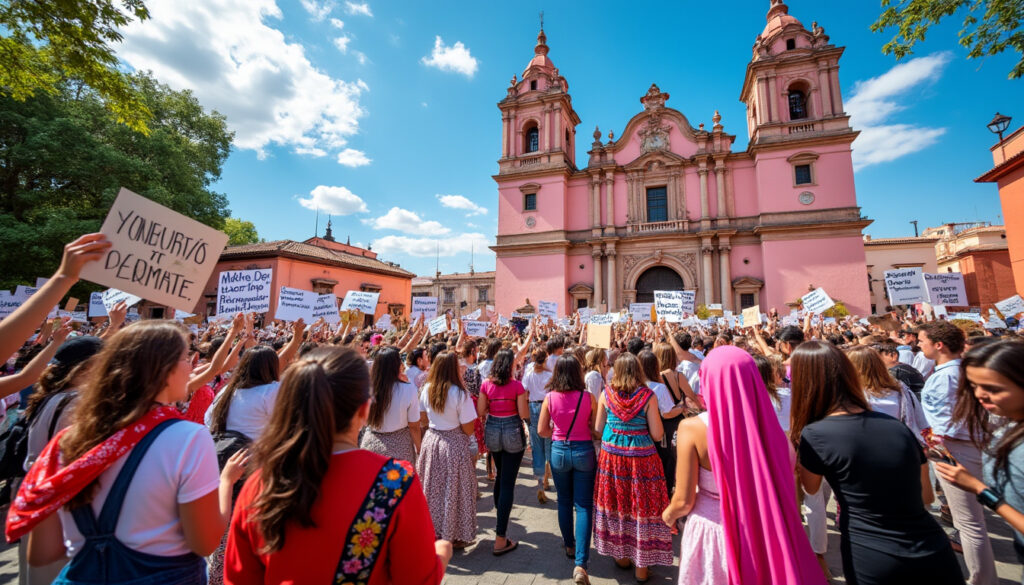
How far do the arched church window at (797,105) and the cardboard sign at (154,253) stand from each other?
94.5 feet

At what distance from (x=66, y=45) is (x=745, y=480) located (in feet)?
31.2

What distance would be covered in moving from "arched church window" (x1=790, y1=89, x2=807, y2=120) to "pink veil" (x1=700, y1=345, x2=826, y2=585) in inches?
1094

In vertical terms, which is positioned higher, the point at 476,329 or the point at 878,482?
the point at 476,329

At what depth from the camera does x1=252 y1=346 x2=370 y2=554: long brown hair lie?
52.4 inches

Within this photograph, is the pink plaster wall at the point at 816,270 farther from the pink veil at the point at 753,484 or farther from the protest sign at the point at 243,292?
the protest sign at the point at 243,292

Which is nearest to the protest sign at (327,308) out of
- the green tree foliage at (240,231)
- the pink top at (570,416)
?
the pink top at (570,416)

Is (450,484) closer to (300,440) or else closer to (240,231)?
(300,440)

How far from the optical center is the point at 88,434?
153 centimetres

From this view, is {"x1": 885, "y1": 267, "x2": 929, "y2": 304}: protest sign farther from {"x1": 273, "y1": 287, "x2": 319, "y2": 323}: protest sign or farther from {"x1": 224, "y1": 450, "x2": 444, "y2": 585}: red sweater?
{"x1": 273, "y1": 287, "x2": 319, "y2": 323}: protest sign

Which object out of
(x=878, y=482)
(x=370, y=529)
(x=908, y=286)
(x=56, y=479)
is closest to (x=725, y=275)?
(x=908, y=286)

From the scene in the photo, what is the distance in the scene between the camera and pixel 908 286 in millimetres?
8148

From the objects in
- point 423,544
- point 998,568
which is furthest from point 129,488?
point 998,568

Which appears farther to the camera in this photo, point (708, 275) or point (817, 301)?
point (708, 275)

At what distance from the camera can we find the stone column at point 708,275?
74.2ft
